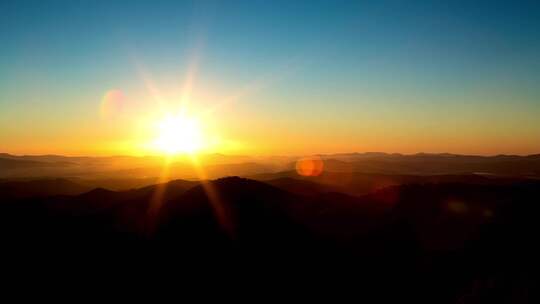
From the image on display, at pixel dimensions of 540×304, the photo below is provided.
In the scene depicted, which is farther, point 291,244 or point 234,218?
point 234,218

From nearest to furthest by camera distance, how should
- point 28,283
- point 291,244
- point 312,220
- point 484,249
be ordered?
point 28,283 → point 484,249 → point 291,244 → point 312,220

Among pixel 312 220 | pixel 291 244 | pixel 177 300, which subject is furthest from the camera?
pixel 312 220

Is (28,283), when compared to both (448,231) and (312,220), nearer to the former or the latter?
(312,220)

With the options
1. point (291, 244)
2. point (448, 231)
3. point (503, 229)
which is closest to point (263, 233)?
point (291, 244)

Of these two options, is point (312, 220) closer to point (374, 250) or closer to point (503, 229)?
point (374, 250)

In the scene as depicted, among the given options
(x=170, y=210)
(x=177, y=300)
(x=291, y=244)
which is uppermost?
(x=170, y=210)

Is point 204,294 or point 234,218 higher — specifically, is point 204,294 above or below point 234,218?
below
